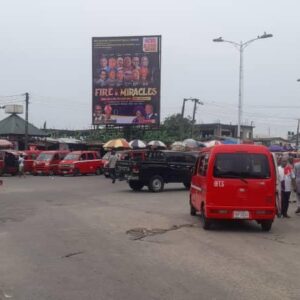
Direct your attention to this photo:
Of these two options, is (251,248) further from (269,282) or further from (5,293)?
(5,293)

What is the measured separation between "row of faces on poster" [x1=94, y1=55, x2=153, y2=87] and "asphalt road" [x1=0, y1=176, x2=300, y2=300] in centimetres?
3620

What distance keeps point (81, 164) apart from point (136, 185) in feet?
52.9

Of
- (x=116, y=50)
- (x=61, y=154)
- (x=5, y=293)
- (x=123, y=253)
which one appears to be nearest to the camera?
(x=5, y=293)

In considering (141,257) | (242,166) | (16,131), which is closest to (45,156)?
(16,131)

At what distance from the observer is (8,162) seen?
42625mm

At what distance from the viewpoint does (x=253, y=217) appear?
13430 mm

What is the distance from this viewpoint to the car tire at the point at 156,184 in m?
27.0

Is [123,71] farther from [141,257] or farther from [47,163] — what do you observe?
[141,257]

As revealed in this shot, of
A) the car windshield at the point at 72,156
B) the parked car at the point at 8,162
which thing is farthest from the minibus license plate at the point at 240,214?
the parked car at the point at 8,162

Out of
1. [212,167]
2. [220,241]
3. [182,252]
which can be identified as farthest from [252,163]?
[182,252]

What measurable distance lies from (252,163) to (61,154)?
33.2 metres

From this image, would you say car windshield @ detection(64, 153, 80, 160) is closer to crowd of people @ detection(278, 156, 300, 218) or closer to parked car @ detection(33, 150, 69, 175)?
parked car @ detection(33, 150, 69, 175)

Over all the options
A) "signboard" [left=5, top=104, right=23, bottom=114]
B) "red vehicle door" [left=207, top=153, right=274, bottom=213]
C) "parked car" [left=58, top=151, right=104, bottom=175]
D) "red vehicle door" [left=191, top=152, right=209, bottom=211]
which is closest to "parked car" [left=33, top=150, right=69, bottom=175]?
"parked car" [left=58, top=151, right=104, bottom=175]

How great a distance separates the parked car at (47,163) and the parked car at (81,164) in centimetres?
112
